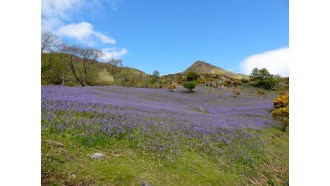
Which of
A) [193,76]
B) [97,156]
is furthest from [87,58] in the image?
[97,156]

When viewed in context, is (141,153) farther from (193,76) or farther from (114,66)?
(114,66)

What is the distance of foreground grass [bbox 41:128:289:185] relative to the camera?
318cm

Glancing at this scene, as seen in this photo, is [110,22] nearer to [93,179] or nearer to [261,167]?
[93,179]

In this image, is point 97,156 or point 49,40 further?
point 49,40

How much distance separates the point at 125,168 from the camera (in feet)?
11.6

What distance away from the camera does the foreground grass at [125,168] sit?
318 cm

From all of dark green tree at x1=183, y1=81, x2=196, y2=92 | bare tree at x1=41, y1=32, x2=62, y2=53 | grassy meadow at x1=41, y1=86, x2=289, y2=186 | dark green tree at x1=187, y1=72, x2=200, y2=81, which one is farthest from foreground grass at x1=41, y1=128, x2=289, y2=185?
dark green tree at x1=183, y1=81, x2=196, y2=92

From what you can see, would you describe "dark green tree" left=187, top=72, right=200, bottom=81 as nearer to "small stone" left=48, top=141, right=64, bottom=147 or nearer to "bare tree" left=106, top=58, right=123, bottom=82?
"bare tree" left=106, top=58, right=123, bottom=82

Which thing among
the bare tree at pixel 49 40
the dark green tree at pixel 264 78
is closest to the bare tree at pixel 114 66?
the bare tree at pixel 49 40

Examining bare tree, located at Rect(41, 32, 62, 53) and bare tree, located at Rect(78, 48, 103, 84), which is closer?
bare tree, located at Rect(41, 32, 62, 53)

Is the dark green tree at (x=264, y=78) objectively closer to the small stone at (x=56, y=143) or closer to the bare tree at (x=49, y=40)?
→ the bare tree at (x=49, y=40)

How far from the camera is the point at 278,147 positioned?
713 cm
